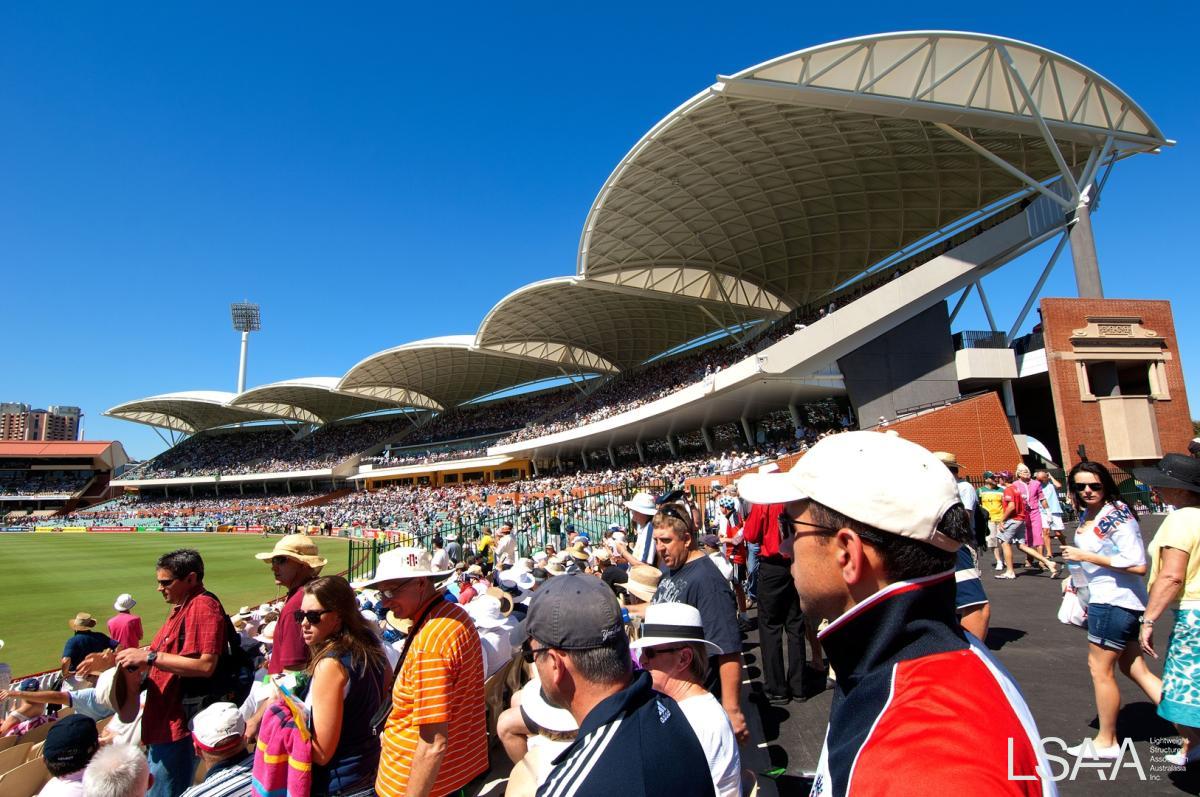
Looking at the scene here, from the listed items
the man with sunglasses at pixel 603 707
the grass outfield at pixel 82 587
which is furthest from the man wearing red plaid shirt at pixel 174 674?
the grass outfield at pixel 82 587

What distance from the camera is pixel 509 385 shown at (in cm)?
5897

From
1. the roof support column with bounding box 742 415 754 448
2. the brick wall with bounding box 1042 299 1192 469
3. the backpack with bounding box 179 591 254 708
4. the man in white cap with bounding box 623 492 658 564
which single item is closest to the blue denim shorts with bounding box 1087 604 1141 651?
the man in white cap with bounding box 623 492 658 564

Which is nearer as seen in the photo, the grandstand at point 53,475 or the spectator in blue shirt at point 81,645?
the spectator in blue shirt at point 81,645

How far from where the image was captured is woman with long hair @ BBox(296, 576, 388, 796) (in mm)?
2727

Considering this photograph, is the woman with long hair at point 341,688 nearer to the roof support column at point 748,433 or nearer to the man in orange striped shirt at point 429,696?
the man in orange striped shirt at point 429,696

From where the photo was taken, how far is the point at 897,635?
4.09 feet

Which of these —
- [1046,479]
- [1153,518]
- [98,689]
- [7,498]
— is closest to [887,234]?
[1153,518]

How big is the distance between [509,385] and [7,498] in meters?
56.9

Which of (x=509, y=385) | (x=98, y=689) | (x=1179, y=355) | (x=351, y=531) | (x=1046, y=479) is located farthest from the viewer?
(x=509, y=385)

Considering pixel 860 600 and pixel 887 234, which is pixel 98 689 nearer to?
pixel 860 600

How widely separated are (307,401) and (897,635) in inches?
2692

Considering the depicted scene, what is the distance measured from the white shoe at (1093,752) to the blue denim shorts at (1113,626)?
578 millimetres

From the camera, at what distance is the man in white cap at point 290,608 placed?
3877 millimetres

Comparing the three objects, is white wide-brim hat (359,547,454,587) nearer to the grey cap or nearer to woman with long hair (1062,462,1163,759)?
the grey cap
